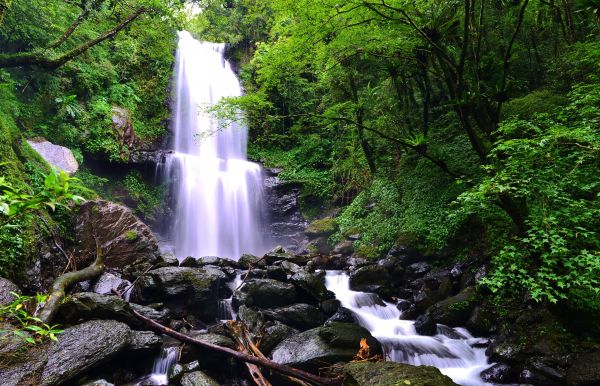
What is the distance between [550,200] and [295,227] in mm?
14832

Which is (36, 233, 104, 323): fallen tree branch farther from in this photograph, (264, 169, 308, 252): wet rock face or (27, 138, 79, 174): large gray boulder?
(264, 169, 308, 252): wet rock face

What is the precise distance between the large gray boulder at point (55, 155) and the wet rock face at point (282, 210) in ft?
33.0

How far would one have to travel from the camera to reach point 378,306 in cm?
849

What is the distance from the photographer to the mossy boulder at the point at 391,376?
11.3ft

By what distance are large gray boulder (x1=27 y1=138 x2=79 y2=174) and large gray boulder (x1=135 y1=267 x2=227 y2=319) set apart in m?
4.87

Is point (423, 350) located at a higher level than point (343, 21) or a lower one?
lower

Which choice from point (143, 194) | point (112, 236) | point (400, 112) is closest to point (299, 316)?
point (112, 236)

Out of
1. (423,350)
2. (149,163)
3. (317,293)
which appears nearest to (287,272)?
(317,293)

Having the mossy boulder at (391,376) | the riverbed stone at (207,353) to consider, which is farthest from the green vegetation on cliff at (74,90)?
the mossy boulder at (391,376)

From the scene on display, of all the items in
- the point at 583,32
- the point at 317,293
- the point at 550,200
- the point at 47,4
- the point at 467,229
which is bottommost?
the point at 317,293

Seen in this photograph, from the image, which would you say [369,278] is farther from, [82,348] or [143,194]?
[143,194]

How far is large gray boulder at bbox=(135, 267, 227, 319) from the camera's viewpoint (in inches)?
299

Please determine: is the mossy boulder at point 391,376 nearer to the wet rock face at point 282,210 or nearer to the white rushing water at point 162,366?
the white rushing water at point 162,366

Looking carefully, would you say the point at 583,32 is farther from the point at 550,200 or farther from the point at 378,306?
the point at 378,306
